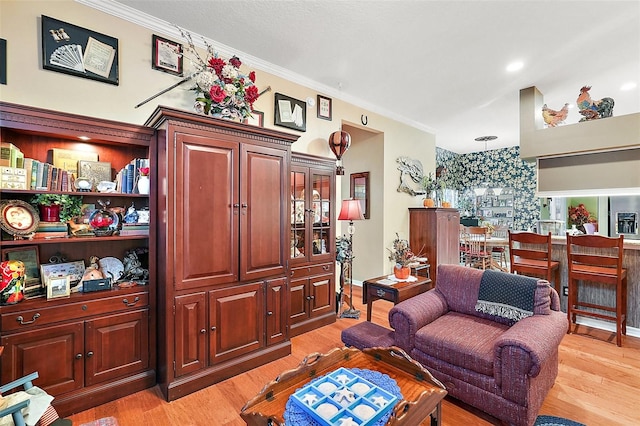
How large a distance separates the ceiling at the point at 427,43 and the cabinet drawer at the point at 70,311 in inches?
89.4

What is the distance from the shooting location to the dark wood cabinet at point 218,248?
7.05 feet

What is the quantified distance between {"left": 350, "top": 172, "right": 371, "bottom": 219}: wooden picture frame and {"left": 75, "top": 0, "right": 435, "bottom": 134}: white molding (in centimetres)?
112

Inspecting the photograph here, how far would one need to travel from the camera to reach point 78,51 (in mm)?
2203

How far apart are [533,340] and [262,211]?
85.8 inches

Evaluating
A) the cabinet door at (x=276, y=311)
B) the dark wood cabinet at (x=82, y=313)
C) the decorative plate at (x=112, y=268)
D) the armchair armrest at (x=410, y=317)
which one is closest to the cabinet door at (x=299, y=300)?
the cabinet door at (x=276, y=311)

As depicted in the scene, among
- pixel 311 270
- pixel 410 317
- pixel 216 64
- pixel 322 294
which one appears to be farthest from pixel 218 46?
pixel 410 317

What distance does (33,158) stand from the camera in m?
2.11

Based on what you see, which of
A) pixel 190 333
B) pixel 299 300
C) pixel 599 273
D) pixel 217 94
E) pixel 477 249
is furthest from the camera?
pixel 477 249

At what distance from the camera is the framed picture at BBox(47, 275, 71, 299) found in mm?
1938

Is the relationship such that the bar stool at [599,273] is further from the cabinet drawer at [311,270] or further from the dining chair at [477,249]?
the cabinet drawer at [311,270]

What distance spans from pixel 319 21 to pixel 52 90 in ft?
7.06

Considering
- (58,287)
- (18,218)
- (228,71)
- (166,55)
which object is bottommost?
(58,287)

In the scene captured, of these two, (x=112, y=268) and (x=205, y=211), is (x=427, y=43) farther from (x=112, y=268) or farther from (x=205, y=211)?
(x=112, y=268)

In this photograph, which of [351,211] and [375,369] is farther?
[351,211]
